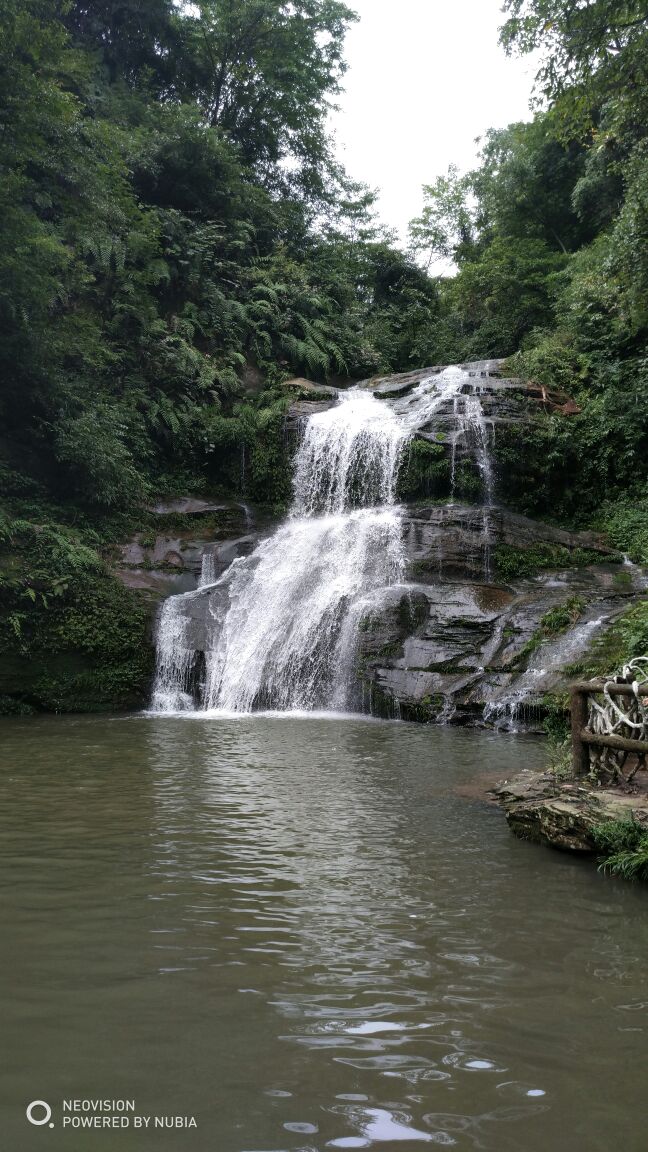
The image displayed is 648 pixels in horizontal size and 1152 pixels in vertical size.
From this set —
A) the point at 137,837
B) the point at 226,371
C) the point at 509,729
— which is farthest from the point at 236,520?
the point at 137,837

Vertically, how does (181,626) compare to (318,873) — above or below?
above

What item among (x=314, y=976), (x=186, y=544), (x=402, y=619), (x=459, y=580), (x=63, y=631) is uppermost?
(x=186, y=544)

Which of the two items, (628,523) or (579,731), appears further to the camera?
(628,523)

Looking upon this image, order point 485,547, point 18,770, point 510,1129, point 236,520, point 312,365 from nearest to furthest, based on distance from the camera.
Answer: point 510,1129
point 18,770
point 485,547
point 236,520
point 312,365

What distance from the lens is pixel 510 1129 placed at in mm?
2109

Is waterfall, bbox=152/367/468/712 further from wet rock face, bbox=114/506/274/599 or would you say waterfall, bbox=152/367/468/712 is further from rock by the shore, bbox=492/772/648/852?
rock by the shore, bbox=492/772/648/852

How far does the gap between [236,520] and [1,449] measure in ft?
18.0

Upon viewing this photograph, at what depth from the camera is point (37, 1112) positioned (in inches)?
83.1

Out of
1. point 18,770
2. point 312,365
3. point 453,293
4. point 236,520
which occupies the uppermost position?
point 453,293

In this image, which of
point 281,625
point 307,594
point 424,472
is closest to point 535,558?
point 424,472

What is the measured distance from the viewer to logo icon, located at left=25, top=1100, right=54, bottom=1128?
2.07 m

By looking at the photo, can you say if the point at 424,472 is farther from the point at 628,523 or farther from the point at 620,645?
the point at 620,645

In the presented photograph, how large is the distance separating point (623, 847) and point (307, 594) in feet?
33.8

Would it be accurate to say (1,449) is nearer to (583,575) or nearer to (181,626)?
(181,626)
